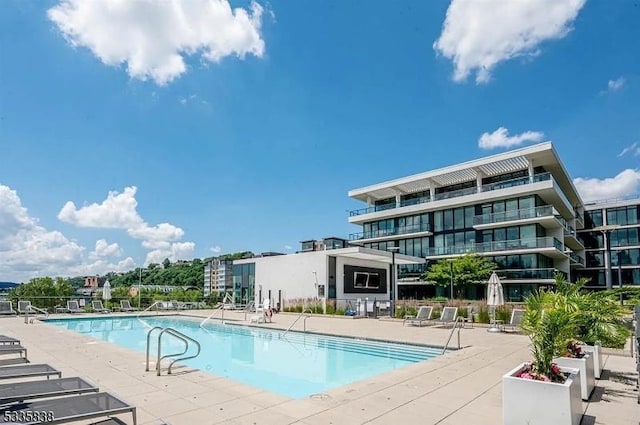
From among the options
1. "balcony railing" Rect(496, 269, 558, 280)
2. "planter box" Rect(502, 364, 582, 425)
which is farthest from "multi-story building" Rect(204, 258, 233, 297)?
"planter box" Rect(502, 364, 582, 425)

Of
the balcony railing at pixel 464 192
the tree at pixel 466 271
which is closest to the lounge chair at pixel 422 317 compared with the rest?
the tree at pixel 466 271

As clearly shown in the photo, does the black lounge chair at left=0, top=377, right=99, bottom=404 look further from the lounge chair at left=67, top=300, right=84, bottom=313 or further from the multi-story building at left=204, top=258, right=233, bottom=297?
the multi-story building at left=204, top=258, right=233, bottom=297

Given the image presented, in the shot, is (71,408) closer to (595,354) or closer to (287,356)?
(595,354)

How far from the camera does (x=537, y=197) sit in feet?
103

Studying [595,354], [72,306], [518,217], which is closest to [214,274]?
[72,306]

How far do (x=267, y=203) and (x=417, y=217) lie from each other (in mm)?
17483

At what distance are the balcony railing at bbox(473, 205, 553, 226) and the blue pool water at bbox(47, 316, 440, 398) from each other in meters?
23.4

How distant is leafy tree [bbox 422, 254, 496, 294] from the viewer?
1192 inches

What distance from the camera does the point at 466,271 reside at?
30.6 meters

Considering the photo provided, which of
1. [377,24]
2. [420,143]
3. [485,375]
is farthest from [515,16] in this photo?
[420,143]

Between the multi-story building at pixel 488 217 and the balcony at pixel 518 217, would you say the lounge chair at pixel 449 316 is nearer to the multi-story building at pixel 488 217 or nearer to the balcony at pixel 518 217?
the multi-story building at pixel 488 217

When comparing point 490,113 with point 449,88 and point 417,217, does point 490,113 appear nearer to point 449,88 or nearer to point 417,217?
point 449,88

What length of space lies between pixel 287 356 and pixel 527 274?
25029 millimetres

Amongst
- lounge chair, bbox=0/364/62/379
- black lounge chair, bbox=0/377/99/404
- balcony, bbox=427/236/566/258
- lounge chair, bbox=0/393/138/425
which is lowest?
lounge chair, bbox=0/364/62/379
